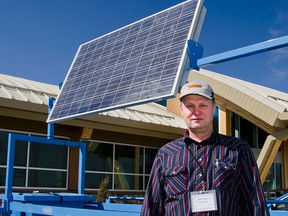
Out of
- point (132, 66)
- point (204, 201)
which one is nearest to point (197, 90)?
point (204, 201)

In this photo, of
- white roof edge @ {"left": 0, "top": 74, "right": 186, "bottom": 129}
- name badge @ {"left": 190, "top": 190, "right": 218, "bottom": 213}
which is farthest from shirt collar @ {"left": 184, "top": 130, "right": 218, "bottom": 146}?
white roof edge @ {"left": 0, "top": 74, "right": 186, "bottom": 129}

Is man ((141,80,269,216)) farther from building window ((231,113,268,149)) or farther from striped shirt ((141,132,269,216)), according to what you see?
building window ((231,113,268,149))

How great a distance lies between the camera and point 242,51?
5.19 m

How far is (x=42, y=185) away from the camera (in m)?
15.2

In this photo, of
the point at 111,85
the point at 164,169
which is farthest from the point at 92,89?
the point at 164,169

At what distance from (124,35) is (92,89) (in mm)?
1271

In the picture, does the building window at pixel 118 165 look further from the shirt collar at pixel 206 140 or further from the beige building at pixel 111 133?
the shirt collar at pixel 206 140

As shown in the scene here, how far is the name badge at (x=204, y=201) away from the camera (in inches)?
99.6

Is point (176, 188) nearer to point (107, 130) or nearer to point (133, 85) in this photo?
point (133, 85)

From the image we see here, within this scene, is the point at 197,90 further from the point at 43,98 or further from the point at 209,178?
the point at 43,98

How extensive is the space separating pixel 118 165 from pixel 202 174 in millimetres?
15114

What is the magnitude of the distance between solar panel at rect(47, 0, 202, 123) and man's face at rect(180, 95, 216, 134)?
264 cm

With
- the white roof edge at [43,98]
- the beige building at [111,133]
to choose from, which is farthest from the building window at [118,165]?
the white roof edge at [43,98]

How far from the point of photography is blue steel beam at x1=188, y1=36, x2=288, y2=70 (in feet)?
15.4
